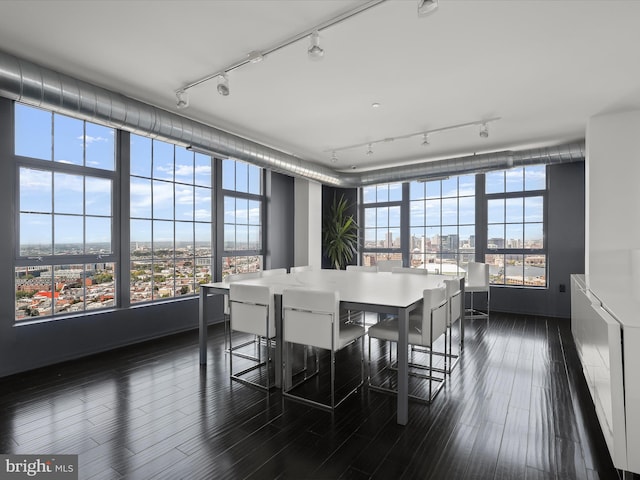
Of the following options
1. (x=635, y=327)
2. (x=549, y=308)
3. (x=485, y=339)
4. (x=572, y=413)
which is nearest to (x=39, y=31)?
(x=635, y=327)

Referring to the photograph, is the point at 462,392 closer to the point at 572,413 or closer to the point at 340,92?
the point at 572,413

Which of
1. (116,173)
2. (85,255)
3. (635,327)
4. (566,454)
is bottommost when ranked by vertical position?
(566,454)

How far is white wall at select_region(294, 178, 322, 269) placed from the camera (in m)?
7.04

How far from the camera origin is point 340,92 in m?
3.53

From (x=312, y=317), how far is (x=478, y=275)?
4257 millimetres

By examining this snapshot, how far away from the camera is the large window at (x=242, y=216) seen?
5.84 meters

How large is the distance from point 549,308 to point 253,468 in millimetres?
5886

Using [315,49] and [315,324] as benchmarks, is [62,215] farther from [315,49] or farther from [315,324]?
[315,49]

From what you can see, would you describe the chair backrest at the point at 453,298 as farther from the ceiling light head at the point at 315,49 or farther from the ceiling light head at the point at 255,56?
the ceiling light head at the point at 255,56

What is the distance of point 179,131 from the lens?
380cm

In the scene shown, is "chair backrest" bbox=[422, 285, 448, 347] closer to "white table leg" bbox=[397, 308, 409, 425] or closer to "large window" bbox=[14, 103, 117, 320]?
"white table leg" bbox=[397, 308, 409, 425]

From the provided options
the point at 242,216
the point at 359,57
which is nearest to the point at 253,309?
the point at 359,57

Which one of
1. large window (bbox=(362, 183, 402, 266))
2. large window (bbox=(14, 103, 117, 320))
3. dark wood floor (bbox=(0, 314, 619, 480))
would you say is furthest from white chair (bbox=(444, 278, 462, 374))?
large window (bbox=(14, 103, 117, 320))

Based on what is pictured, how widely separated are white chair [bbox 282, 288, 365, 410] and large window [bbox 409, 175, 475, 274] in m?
4.61
